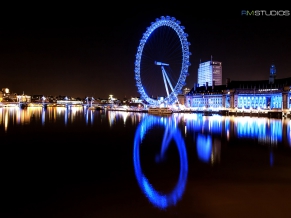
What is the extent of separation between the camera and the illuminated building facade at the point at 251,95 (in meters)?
56.2

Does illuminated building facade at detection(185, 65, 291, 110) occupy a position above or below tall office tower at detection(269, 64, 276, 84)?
below

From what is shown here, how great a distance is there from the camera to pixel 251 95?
6481 centimetres

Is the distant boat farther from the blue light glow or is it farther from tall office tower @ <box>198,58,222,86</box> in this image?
tall office tower @ <box>198,58,222,86</box>

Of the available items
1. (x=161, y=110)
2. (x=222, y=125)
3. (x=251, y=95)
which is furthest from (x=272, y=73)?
(x=222, y=125)

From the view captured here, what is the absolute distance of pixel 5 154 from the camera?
10.7m

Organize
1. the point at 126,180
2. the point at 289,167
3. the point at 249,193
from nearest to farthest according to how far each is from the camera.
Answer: the point at 249,193, the point at 126,180, the point at 289,167

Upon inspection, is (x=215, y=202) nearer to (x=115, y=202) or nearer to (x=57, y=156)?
(x=115, y=202)

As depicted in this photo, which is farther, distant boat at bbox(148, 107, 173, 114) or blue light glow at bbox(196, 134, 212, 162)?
distant boat at bbox(148, 107, 173, 114)

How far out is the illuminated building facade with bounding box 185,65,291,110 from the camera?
56.2m

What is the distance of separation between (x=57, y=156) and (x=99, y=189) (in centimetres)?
442

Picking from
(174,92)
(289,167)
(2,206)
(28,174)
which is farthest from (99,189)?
(174,92)

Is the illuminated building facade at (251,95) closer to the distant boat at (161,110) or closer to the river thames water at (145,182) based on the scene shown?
the distant boat at (161,110)

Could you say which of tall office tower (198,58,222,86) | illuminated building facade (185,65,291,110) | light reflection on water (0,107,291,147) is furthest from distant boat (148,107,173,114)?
tall office tower (198,58,222,86)

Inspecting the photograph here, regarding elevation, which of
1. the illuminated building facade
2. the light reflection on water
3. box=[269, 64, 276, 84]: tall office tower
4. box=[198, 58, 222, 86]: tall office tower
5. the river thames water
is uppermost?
box=[198, 58, 222, 86]: tall office tower
